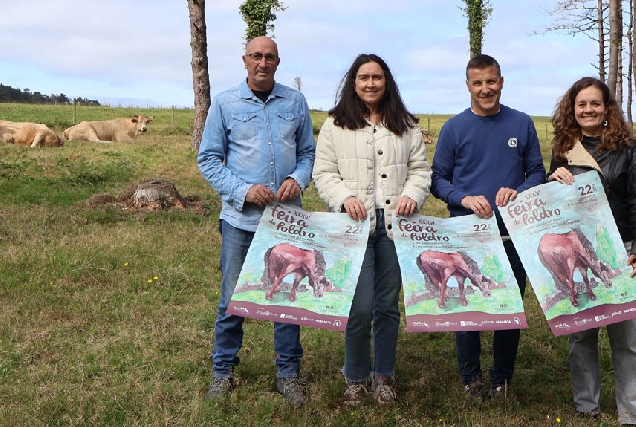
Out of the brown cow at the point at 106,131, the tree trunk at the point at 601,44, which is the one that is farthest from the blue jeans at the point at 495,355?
the tree trunk at the point at 601,44

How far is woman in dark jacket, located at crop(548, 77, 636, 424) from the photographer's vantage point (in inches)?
160

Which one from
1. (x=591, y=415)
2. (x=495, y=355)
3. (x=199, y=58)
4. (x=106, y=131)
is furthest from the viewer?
(x=106, y=131)

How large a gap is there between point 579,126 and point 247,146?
2.24 metres

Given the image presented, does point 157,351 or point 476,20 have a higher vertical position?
point 476,20

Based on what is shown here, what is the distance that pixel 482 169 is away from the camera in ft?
14.1

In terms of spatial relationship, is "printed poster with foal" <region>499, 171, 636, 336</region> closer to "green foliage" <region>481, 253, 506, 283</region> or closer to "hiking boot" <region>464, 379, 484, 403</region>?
"green foliage" <region>481, 253, 506, 283</region>

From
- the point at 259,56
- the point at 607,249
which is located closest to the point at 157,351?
the point at 259,56

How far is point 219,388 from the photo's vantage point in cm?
470

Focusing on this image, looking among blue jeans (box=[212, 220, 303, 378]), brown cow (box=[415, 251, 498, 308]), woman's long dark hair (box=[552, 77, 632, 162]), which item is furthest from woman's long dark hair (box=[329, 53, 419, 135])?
blue jeans (box=[212, 220, 303, 378])

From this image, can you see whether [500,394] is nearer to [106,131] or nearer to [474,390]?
[474,390]

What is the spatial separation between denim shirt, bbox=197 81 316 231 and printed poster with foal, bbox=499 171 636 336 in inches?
61.1

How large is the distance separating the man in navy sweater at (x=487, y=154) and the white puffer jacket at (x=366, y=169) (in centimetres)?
28

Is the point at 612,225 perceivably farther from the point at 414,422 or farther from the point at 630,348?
the point at 414,422

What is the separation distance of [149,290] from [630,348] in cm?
502
